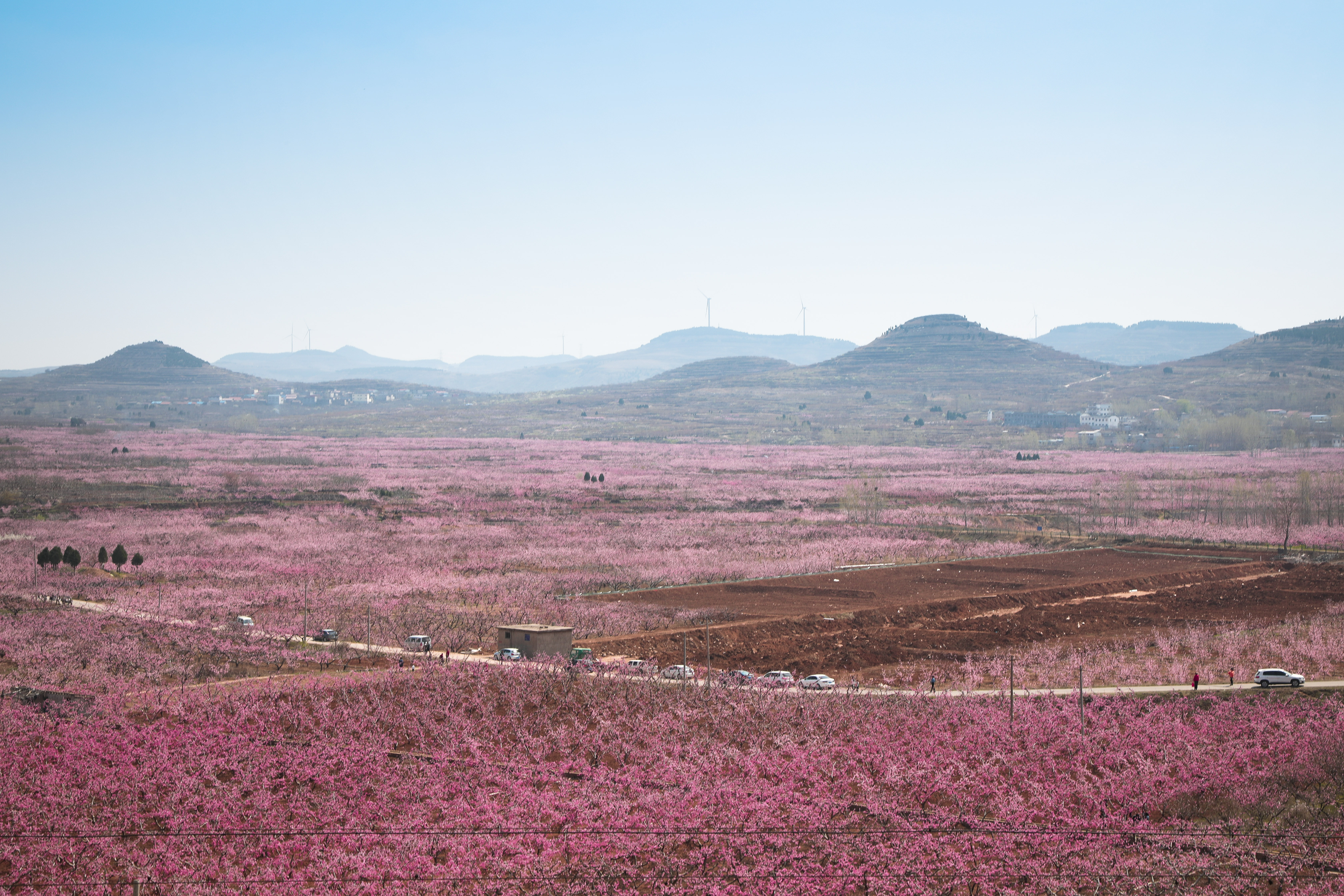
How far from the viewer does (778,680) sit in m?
36.6

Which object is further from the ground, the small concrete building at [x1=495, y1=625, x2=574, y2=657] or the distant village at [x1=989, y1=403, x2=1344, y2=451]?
the distant village at [x1=989, y1=403, x2=1344, y2=451]

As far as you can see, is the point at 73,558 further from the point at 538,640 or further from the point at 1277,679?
the point at 1277,679

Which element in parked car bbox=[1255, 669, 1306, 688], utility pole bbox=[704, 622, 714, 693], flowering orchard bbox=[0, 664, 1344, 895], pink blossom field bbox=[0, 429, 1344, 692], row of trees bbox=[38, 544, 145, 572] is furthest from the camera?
row of trees bbox=[38, 544, 145, 572]

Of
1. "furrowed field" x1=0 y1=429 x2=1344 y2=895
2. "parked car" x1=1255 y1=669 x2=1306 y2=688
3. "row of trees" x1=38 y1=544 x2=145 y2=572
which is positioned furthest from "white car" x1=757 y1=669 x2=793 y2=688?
"row of trees" x1=38 y1=544 x2=145 y2=572

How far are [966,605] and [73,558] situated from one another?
47485 millimetres

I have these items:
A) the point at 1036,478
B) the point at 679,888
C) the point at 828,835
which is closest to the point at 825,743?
the point at 828,835

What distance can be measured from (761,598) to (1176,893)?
33096 mm

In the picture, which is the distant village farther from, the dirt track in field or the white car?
the white car

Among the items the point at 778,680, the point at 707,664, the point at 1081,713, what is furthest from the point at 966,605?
the point at 1081,713

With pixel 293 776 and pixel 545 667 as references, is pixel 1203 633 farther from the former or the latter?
pixel 293 776

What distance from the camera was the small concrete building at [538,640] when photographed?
39.1 m

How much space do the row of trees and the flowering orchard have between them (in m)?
29.9

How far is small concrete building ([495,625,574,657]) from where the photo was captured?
39.1 m

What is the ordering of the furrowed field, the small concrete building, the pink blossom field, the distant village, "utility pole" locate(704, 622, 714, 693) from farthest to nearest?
the distant village, the pink blossom field, the small concrete building, "utility pole" locate(704, 622, 714, 693), the furrowed field
